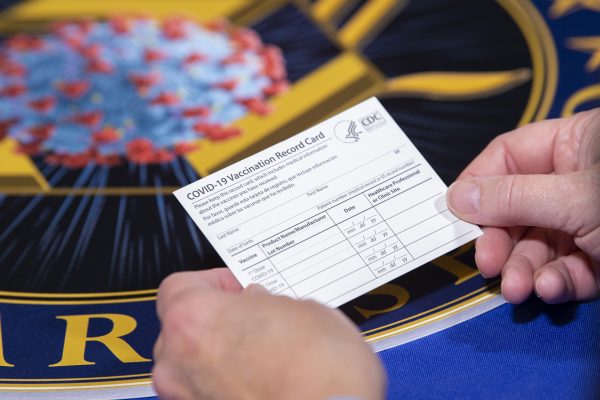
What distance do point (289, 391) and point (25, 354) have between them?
0.41 meters

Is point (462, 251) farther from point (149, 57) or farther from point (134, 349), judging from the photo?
point (149, 57)

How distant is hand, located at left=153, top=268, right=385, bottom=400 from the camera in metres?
0.63

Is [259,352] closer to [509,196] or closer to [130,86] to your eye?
[509,196]

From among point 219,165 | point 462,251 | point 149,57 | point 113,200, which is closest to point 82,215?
point 113,200

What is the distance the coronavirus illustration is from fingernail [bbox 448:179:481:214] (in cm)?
41

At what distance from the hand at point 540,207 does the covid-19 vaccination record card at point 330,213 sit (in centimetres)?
4

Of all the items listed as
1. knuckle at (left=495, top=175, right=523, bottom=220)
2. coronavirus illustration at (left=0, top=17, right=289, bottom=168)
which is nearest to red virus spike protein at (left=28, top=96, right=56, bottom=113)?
coronavirus illustration at (left=0, top=17, right=289, bottom=168)

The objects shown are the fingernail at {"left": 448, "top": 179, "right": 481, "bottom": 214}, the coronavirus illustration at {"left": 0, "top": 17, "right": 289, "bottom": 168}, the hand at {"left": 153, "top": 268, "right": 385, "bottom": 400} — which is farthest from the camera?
the coronavirus illustration at {"left": 0, "top": 17, "right": 289, "bottom": 168}

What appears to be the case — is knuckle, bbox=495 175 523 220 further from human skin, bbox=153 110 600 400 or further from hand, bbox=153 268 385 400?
hand, bbox=153 268 385 400

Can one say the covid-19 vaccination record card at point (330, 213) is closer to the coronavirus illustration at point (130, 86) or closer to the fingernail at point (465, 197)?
the fingernail at point (465, 197)

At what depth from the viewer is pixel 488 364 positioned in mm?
860

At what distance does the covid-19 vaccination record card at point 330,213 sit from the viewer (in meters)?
0.84

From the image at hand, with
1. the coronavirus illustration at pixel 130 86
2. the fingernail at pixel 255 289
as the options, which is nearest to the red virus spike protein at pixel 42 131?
the coronavirus illustration at pixel 130 86

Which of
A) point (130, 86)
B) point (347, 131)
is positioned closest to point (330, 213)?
point (347, 131)
